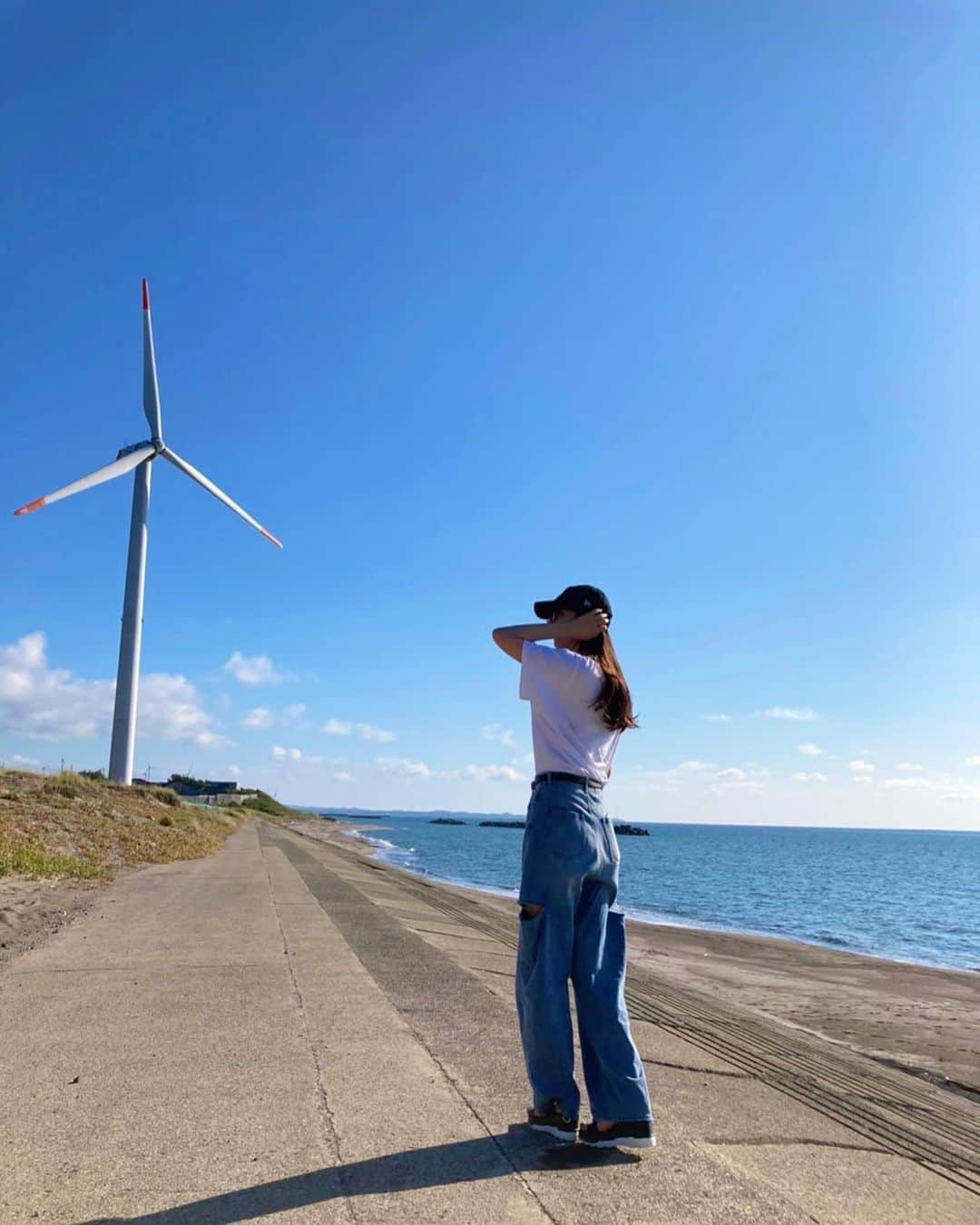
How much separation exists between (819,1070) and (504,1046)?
8.50 ft

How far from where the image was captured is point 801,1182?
3400mm

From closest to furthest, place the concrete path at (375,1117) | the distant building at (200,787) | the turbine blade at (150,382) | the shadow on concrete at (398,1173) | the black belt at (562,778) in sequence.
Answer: the shadow on concrete at (398,1173) → the concrete path at (375,1117) → the black belt at (562,778) → the turbine blade at (150,382) → the distant building at (200,787)

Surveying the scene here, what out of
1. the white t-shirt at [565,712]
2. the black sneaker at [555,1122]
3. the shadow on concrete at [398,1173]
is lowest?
the shadow on concrete at [398,1173]

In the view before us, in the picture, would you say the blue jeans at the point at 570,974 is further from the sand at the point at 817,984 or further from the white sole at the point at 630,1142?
the sand at the point at 817,984

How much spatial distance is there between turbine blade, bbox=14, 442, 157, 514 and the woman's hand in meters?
34.5

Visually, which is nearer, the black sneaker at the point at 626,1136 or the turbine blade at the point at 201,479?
the black sneaker at the point at 626,1136

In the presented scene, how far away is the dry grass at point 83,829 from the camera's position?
16.2 m

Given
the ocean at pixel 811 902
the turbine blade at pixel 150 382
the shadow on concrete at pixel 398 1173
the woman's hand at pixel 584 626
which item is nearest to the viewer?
the shadow on concrete at pixel 398 1173

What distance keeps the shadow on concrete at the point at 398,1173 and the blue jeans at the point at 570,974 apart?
0.17 metres

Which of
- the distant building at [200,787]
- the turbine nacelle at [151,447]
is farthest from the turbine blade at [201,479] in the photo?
the distant building at [200,787]

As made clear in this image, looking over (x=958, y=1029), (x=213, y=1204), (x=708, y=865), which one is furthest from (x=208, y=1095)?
(x=708, y=865)

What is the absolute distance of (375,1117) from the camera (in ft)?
12.7

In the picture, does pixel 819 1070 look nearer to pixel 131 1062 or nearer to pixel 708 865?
pixel 131 1062

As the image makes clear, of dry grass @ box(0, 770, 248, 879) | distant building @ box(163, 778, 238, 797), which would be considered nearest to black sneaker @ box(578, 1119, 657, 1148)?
dry grass @ box(0, 770, 248, 879)
